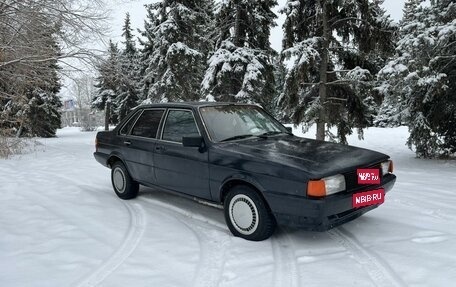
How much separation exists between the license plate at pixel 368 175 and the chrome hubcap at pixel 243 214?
1239mm

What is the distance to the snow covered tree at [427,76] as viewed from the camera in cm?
889

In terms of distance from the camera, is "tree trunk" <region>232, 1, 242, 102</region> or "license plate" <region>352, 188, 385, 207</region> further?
"tree trunk" <region>232, 1, 242, 102</region>

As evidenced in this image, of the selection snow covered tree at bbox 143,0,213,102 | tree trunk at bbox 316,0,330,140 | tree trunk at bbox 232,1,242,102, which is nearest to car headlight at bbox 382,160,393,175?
tree trunk at bbox 316,0,330,140

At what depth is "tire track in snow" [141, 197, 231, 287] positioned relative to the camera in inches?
137

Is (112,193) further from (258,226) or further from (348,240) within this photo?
(348,240)

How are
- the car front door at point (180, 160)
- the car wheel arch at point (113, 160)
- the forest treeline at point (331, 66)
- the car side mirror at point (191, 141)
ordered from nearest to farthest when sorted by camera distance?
the car side mirror at point (191, 141) → the car front door at point (180, 160) → the car wheel arch at point (113, 160) → the forest treeline at point (331, 66)

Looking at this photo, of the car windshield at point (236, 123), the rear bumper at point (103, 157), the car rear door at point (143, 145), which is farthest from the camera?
the rear bumper at point (103, 157)

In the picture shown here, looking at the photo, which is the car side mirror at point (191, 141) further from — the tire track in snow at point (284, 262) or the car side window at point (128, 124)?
the car side window at point (128, 124)

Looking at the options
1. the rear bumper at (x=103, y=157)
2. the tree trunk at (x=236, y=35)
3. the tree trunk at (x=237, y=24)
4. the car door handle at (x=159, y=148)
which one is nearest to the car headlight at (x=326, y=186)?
the car door handle at (x=159, y=148)

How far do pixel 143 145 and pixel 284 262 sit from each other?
3.09 m

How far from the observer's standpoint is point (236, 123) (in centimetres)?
528

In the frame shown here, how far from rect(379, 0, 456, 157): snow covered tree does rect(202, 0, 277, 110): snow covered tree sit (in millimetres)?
5604

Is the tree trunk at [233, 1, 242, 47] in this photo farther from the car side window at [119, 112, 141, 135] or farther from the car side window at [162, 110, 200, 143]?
the car side window at [162, 110, 200, 143]

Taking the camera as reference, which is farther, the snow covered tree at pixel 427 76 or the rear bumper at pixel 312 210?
the snow covered tree at pixel 427 76
